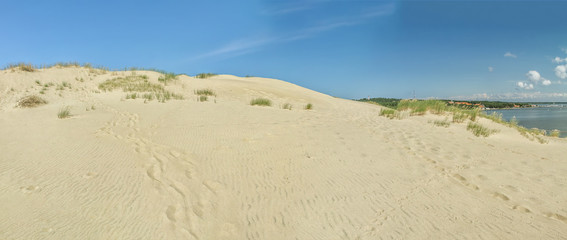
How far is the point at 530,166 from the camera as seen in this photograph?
5188mm

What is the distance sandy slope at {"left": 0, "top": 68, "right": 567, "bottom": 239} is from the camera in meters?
2.86

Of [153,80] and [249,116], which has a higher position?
[153,80]

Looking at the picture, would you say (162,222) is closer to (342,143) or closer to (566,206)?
(342,143)

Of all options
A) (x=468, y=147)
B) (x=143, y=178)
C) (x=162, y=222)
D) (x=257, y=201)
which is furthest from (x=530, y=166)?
(x=143, y=178)

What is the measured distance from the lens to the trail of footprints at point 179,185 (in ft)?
9.50

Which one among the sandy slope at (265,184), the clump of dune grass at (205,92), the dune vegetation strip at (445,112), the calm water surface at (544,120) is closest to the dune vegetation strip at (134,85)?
the clump of dune grass at (205,92)

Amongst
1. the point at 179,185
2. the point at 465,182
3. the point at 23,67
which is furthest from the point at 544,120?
the point at 23,67

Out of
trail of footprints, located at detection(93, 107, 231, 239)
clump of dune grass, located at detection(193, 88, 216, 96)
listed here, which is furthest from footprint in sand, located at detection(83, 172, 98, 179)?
clump of dune grass, located at detection(193, 88, 216, 96)

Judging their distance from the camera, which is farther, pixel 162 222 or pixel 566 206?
pixel 566 206

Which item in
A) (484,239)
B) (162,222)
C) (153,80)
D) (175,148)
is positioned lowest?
(484,239)

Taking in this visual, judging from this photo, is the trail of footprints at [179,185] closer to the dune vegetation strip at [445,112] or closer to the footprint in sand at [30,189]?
the footprint in sand at [30,189]

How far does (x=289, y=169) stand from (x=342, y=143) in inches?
87.0

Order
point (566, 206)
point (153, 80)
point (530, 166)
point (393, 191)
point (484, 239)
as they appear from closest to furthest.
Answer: point (484, 239) < point (566, 206) < point (393, 191) < point (530, 166) < point (153, 80)

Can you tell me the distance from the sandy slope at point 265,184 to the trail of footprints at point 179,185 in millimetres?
19
